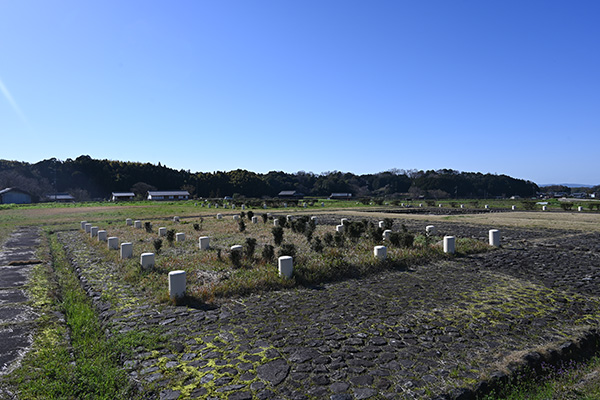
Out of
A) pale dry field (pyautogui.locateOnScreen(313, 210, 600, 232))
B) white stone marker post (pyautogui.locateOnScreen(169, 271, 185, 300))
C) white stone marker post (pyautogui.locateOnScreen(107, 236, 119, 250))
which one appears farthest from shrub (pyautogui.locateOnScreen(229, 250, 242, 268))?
pale dry field (pyautogui.locateOnScreen(313, 210, 600, 232))

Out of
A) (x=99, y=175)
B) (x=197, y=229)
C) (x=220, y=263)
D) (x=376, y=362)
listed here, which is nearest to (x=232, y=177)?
(x=99, y=175)

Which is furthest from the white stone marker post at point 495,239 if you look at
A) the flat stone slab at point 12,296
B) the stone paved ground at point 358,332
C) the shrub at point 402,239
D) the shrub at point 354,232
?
the flat stone slab at point 12,296

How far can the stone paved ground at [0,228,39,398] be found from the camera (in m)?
4.13

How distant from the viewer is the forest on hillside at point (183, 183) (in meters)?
80.2

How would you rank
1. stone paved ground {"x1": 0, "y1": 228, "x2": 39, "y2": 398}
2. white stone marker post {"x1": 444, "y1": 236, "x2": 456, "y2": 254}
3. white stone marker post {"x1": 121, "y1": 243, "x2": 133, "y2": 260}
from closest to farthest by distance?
stone paved ground {"x1": 0, "y1": 228, "x2": 39, "y2": 398} → white stone marker post {"x1": 121, "y1": 243, "x2": 133, "y2": 260} → white stone marker post {"x1": 444, "y1": 236, "x2": 456, "y2": 254}

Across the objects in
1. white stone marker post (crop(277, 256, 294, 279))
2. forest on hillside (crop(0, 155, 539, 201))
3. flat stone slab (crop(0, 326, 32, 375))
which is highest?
forest on hillside (crop(0, 155, 539, 201))

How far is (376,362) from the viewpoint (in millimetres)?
3818

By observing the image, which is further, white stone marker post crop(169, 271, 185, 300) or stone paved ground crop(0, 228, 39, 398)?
white stone marker post crop(169, 271, 185, 300)

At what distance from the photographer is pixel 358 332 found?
4672 millimetres

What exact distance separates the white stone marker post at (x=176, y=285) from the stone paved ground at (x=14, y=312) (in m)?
1.98

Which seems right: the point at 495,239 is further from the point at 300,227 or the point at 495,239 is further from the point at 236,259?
the point at 236,259

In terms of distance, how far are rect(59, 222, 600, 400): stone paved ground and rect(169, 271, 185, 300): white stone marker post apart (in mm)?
336

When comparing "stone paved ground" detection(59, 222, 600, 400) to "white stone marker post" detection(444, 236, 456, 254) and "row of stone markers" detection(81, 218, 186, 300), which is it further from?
"white stone marker post" detection(444, 236, 456, 254)

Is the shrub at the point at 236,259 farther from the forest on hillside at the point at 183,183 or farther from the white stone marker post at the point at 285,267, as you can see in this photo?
the forest on hillside at the point at 183,183
